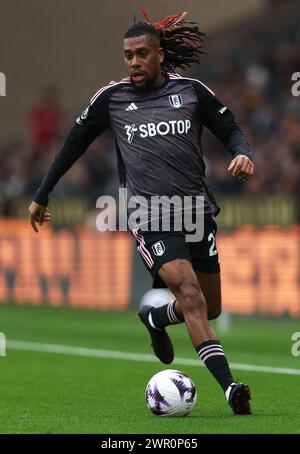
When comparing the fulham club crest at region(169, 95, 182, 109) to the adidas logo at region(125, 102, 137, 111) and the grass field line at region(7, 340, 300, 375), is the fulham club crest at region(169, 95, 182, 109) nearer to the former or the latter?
the adidas logo at region(125, 102, 137, 111)

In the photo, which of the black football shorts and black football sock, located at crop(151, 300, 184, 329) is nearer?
the black football shorts

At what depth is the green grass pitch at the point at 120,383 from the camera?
7.75 metres

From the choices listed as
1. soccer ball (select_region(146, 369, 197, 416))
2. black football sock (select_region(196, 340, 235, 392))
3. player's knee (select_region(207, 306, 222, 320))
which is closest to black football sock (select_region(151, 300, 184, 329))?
player's knee (select_region(207, 306, 222, 320))

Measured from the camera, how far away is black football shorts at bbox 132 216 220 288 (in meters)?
8.43

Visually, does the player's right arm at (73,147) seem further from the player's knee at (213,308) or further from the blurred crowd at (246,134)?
the blurred crowd at (246,134)

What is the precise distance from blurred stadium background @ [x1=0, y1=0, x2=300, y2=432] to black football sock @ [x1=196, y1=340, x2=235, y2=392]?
450 cm

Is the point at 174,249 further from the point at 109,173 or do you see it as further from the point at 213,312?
the point at 109,173

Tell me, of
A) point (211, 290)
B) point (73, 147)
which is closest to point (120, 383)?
point (211, 290)

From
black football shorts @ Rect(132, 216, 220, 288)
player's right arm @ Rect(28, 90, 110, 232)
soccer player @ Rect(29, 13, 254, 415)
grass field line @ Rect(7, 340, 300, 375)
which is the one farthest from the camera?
grass field line @ Rect(7, 340, 300, 375)

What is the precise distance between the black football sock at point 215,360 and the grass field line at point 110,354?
11.8ft

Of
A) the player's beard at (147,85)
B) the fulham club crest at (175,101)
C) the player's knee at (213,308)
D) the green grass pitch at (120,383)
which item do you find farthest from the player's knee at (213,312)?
the player's beard at (147,85)

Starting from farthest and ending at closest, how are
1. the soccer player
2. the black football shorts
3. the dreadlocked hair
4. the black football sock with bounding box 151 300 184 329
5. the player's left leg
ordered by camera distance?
the black football sock with bounding box 151 300 184 329, the dreadlocked hair, the player's left leg, the soccer player, the black football shorts

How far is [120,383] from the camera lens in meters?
10.8

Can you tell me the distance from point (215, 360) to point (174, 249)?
794mm
